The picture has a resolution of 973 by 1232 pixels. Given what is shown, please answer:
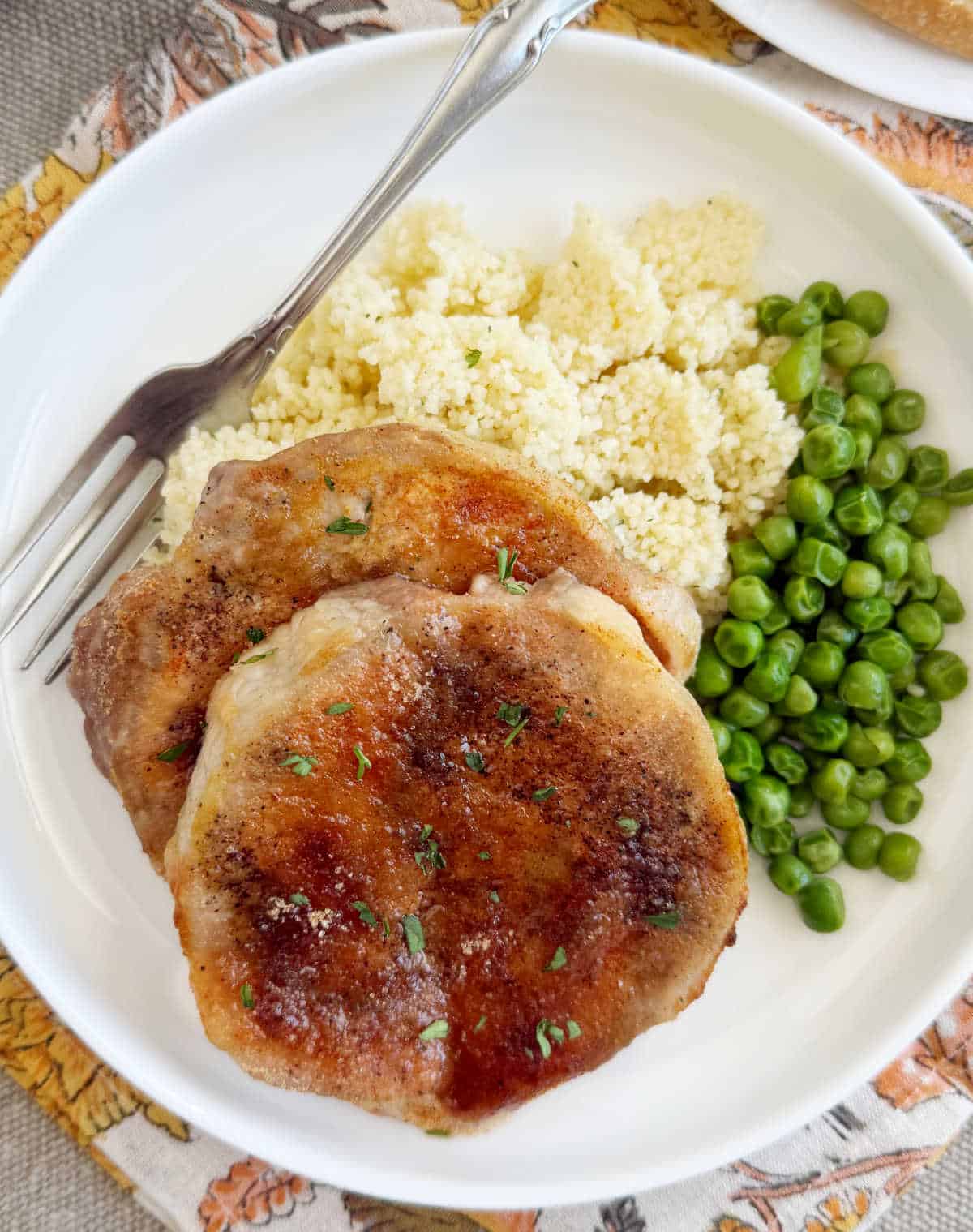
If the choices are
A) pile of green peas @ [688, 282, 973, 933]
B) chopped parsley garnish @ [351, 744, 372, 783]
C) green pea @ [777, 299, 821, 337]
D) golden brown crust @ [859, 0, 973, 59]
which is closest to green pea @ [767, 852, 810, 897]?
pile of green peas @ [688, 282, 973, 933]

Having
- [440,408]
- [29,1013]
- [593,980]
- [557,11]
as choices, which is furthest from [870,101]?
[29,1013]

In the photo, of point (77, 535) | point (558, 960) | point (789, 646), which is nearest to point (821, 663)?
point (789, 646)

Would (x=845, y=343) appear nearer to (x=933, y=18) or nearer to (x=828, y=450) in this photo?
(x=828, y=450)

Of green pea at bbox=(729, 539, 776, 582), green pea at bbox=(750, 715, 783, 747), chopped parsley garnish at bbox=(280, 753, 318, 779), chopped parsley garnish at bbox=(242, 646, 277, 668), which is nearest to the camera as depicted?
chopped parsley garnish at bbox=(280, 753, 318, 779)

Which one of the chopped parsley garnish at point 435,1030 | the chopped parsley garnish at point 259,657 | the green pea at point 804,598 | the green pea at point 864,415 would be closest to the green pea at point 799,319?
the green pea at point 864,415

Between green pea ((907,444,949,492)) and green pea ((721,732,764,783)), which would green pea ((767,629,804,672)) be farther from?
green pea ((907,444,949,492))
